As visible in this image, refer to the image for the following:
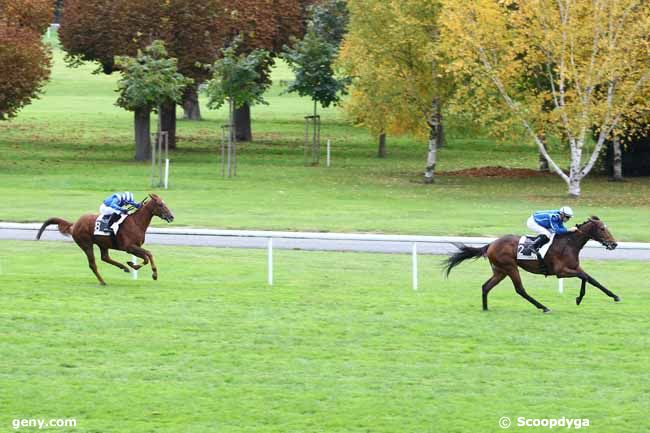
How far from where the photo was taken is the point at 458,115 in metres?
41.6

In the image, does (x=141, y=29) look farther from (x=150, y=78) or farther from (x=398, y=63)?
(x=398, y=63)

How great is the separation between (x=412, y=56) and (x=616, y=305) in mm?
25759

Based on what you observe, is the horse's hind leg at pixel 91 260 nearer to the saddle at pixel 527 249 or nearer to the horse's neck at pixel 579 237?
the saddle at pixel 527 249

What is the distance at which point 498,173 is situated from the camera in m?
47.1

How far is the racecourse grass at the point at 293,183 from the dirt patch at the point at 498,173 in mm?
915

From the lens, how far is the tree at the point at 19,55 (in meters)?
42.7

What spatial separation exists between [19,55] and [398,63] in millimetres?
13016

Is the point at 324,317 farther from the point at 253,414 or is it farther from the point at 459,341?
the point at 253,414

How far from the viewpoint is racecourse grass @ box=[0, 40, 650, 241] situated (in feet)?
102

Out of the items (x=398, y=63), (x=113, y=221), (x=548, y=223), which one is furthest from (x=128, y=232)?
(x=398, y=63)

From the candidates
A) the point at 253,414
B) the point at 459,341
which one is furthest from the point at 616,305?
the point at 253,414

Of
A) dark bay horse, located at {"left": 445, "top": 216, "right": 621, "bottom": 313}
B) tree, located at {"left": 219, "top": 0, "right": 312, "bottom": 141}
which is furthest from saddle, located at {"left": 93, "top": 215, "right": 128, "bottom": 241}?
tree, located at {"left": 219, "top": 0, "right": 312, "bottom": 141}

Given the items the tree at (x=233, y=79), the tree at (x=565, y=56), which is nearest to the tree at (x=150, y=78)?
the tree at (x=233, y=79)

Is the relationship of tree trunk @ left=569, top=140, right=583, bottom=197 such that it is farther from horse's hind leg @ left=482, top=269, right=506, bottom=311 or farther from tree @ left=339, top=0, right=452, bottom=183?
horse's hind leg @ left=482, top=269, right=506, bottom=311
